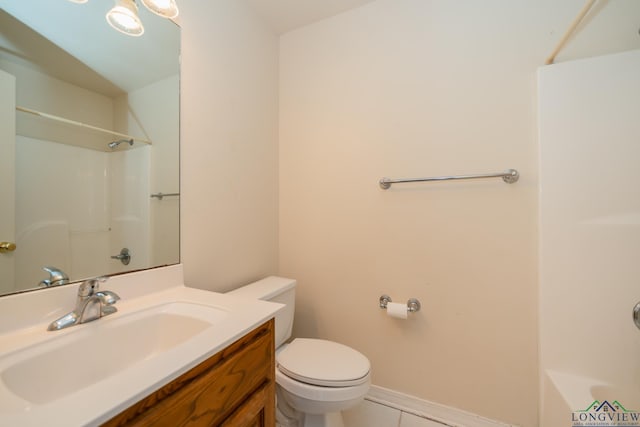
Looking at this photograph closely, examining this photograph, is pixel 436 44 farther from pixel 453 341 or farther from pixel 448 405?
pixel 448 405

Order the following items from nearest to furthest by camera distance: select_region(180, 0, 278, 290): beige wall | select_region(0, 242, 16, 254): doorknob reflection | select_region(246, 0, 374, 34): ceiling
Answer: select_region(0, 242, 16, 254): doorknob reflection → select_region(180, 0, 278, 290): beige wall → select_region(246, 0, 374, 34): ceiling

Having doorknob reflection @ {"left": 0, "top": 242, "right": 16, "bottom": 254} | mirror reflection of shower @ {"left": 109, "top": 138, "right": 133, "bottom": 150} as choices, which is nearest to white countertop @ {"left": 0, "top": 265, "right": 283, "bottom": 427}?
doorknob reflection @ {"left": 0, "top": 242, "right": 16, "bottom": 254}

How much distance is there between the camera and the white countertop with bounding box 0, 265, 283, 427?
40cm

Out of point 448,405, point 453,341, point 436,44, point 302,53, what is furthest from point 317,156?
point 448,405

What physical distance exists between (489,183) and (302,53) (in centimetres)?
135

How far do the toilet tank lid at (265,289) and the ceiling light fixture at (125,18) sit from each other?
1.14 meters

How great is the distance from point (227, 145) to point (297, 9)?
0.93 metres

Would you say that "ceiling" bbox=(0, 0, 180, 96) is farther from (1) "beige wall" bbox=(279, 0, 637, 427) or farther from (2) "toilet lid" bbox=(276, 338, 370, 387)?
(2) "toilet lid" bbox=(276, 338, 370, 387)

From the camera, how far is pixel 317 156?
1.62m

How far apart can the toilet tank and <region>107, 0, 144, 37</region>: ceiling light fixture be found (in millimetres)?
1140

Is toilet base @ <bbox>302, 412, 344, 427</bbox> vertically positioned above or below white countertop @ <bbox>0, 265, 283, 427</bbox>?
below

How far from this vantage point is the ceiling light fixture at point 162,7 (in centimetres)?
92

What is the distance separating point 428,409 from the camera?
1355 mm

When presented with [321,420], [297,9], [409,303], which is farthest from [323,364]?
[297,9]
